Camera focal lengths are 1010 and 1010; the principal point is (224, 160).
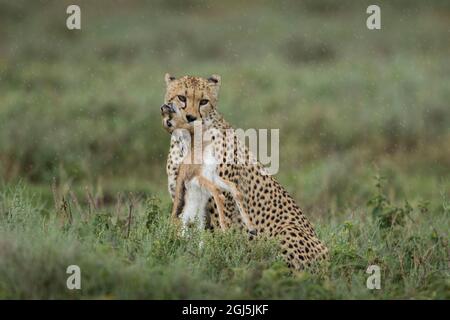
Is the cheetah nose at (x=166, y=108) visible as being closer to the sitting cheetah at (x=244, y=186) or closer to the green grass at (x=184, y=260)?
the sitting cheetah at (x=244, y=186)

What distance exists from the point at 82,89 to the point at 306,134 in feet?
8.83

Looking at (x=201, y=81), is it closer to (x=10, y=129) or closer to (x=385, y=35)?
(x=10, y=129)

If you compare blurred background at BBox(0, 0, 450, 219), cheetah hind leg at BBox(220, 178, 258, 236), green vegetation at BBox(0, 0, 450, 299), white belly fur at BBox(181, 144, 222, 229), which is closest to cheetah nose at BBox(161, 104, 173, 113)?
white belly fur at BBox(181, 144, 222, 229)

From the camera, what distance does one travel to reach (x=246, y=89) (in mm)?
11742

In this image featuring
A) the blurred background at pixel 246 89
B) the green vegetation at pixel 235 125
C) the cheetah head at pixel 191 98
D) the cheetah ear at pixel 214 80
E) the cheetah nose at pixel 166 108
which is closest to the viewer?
the green vegetation at pixel 235 125

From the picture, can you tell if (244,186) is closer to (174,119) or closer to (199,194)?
(199,194)

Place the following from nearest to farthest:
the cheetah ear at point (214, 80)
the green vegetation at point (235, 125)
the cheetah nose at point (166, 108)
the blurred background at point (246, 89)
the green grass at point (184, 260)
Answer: the green grass at point (184, 260), the green vegetation at point (235, 125), the cheetah nose at point (166, 108), the cheetah ear at point (214, 80), the blurred background at point (246, 89)

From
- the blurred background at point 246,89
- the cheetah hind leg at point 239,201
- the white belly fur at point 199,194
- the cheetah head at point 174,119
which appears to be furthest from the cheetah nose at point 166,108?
the blurred background at point 246,89

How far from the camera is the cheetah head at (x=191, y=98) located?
5.50 meters

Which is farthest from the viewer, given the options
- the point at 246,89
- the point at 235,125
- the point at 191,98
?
the point at 246,89

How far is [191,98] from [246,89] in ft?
20.5

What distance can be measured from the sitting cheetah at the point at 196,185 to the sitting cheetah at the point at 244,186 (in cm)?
5

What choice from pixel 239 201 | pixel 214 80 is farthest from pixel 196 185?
pixel 214 80

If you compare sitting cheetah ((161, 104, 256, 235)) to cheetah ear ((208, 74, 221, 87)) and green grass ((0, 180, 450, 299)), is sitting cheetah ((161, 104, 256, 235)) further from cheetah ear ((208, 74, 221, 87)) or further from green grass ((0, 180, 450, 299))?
cheetah ear ((208, 74, 221, 87))
